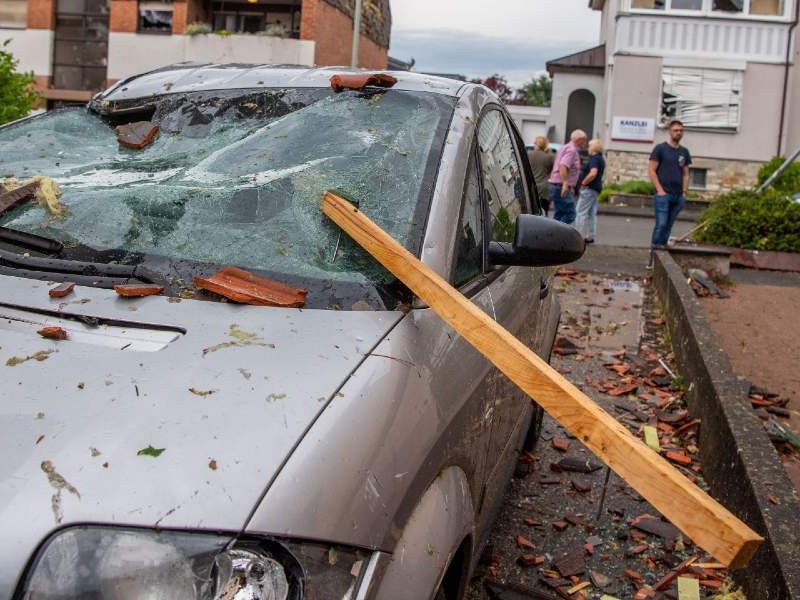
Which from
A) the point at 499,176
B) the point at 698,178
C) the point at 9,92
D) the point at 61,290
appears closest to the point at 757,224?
the point at 499,176

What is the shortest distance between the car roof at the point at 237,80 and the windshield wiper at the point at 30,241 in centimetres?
117

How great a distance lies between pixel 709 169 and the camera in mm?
28344

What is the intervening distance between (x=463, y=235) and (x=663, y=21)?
90.6 feet

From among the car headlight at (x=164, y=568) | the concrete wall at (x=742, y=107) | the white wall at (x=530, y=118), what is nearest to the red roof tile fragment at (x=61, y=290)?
the car headlight at (x=164, y=568)

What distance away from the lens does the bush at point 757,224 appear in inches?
457

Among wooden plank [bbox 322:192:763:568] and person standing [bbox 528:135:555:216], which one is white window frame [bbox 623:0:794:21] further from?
wooden plank [bbox 322:192:763:568]

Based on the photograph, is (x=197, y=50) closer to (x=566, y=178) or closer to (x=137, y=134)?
(x=566, y=178)

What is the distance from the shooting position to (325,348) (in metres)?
2.02

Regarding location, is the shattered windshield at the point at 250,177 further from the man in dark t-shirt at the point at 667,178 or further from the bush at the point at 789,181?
the bush at the point at 789,181

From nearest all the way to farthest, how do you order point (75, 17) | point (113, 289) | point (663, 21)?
point (113, 289) < point (663, 21) < point (75, 17)

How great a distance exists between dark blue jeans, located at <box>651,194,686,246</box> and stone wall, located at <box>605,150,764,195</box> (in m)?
16.6

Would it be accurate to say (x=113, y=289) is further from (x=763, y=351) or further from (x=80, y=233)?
(x=763, y=351)

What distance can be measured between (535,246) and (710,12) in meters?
28.1

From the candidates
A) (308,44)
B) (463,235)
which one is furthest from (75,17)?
(463,235)
